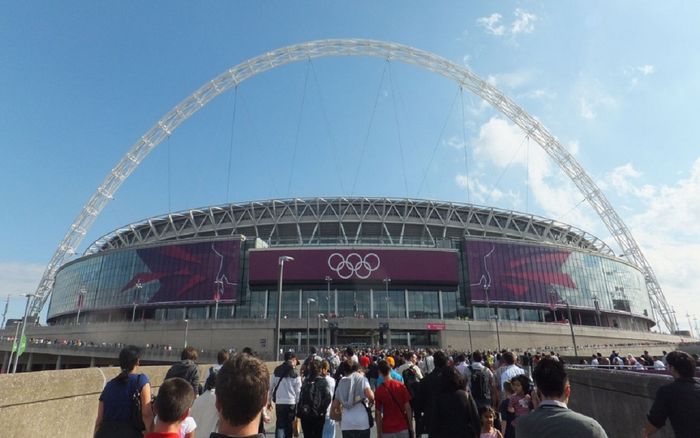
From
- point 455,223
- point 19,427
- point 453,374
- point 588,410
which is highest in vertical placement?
point 455,223

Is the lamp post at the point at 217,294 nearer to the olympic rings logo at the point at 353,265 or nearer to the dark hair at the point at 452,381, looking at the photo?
the olympic rings logo at the point at 353,265

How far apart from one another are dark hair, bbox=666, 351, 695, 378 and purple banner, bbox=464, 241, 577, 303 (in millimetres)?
73038

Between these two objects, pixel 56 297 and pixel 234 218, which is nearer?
pixel 234 218

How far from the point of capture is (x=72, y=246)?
113188 millimetres

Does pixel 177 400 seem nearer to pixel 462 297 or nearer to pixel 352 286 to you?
pixel 352 286

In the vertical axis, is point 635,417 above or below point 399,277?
below

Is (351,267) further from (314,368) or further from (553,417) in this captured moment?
(553,417)

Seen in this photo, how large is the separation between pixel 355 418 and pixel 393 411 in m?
0.68

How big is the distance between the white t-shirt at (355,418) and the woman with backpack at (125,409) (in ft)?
10.0

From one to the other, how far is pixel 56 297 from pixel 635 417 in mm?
115346

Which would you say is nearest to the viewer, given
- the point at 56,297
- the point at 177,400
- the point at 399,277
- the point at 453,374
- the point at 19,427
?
the point at 177,400

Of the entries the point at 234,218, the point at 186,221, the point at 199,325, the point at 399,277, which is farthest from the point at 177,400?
the point at 186,221

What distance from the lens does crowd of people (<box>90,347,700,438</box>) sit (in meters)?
2.73

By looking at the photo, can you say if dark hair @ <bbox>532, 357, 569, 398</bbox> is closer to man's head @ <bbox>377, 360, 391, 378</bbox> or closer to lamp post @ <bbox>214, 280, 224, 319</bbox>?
man's head @ <bbox>377, 360, 391, 378</bbox>
